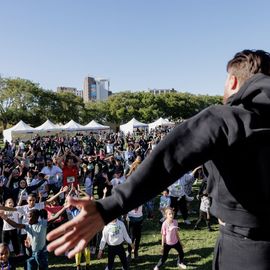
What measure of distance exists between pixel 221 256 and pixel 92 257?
7965 mm

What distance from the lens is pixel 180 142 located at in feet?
3.23

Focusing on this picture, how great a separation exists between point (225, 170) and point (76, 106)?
2536 inches

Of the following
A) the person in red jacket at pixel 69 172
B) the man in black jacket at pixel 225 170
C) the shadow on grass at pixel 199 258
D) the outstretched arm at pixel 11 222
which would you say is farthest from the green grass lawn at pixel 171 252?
the man in black jacket at pixel 225 170

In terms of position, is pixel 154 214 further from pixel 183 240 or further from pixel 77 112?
pixel 77 112

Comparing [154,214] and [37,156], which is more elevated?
[37,156]

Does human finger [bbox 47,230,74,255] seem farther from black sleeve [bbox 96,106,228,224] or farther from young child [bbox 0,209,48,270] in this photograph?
young child [bbox 0,209,48,270]

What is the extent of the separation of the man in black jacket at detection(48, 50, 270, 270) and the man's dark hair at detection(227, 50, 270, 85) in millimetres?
116

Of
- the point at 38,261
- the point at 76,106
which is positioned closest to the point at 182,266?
the point at 38,261

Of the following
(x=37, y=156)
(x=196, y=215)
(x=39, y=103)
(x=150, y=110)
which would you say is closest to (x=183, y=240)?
(x=196, y=215)

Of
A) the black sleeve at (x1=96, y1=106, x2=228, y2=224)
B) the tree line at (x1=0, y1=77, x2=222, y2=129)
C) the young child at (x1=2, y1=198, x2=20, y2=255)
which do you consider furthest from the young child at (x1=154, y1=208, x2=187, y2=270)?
the tree line at (x1=0, y1=77, x2=222, y2=129)

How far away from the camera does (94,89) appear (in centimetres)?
17762

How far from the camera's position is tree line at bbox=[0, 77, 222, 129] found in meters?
59.0

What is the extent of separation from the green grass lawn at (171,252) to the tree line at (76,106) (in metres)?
51.0

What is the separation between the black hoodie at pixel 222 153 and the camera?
0.98 m
